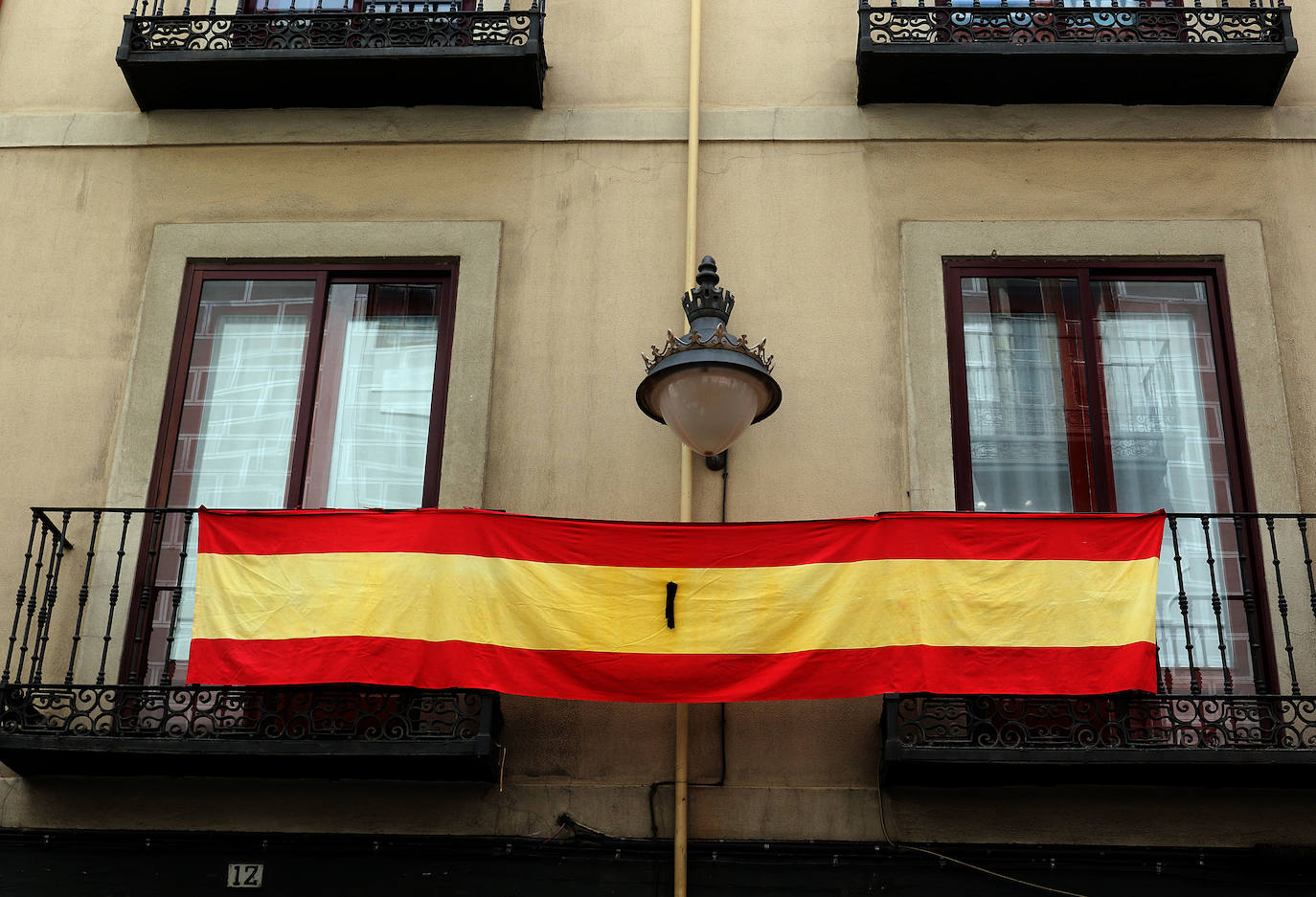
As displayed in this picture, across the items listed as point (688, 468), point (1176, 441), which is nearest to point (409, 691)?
point (688, 468)

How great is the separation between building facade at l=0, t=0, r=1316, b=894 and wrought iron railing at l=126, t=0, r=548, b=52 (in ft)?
0.11

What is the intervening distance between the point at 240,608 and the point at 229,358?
203 centimetres

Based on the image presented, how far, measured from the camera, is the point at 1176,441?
8625mm

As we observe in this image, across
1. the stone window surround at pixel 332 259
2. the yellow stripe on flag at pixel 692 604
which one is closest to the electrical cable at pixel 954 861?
the yellow stripe on flag at pixel 692 604

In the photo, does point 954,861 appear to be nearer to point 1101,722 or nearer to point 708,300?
Answer: point 1101,722

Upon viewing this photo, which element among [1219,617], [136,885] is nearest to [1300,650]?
[1219,617]

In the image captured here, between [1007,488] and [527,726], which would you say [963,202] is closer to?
[1007,488]

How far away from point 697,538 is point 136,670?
316 centimetres

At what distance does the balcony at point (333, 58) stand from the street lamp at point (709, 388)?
2848 mm

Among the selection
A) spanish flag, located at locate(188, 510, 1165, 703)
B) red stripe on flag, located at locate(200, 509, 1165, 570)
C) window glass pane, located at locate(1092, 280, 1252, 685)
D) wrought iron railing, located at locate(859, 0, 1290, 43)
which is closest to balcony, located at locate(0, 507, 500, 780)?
spanish flag, located at locate(188, 510, 1165, 703)

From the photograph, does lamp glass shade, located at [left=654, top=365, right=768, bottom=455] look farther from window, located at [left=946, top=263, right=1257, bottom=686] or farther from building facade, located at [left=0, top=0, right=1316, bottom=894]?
window, located at [left=946, top=263, right=1257, bottom=686]

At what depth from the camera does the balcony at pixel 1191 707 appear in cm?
725

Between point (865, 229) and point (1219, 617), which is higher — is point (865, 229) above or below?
above

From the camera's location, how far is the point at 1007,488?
854 centimetres
